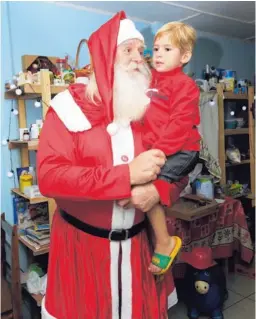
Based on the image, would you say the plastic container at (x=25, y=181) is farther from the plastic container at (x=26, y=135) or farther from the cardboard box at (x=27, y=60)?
the cardboard box at (x=27, y=60)

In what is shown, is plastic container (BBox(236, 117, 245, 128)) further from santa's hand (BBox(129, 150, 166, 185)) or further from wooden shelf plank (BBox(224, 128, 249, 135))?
santa's hand (BBox(129, 150, 166, 185))

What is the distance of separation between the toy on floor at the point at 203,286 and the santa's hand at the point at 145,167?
1.37 meters

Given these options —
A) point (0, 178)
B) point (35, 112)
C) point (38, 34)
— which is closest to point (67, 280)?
point (0, 178)

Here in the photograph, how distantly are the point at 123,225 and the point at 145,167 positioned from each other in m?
0.22

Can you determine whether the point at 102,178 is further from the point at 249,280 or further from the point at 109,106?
the point at 249,280

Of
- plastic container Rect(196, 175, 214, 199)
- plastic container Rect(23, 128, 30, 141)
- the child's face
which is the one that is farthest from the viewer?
plastic container Rect(196, 175, 214, 199)

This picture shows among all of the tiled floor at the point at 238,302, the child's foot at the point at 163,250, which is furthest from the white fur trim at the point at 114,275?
the tiled floor at the point at 238,302

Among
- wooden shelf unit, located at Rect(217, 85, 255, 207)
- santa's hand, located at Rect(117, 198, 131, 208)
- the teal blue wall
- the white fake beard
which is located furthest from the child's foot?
wooden shelf unit, located at Rect(217, 85, 255, 207)

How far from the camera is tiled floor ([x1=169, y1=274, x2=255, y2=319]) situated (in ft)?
7.01

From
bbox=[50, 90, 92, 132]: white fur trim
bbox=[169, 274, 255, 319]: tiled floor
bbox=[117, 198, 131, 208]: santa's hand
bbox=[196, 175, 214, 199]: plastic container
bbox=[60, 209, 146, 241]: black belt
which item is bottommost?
bbox=[169, 274, 255, 319]: tiled floor

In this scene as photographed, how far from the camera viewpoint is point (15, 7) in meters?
2.05

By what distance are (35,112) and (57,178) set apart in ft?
4.69

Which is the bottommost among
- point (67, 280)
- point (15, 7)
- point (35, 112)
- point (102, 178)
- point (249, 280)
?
point (249, 280)

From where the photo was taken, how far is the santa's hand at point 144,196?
0.89 m
